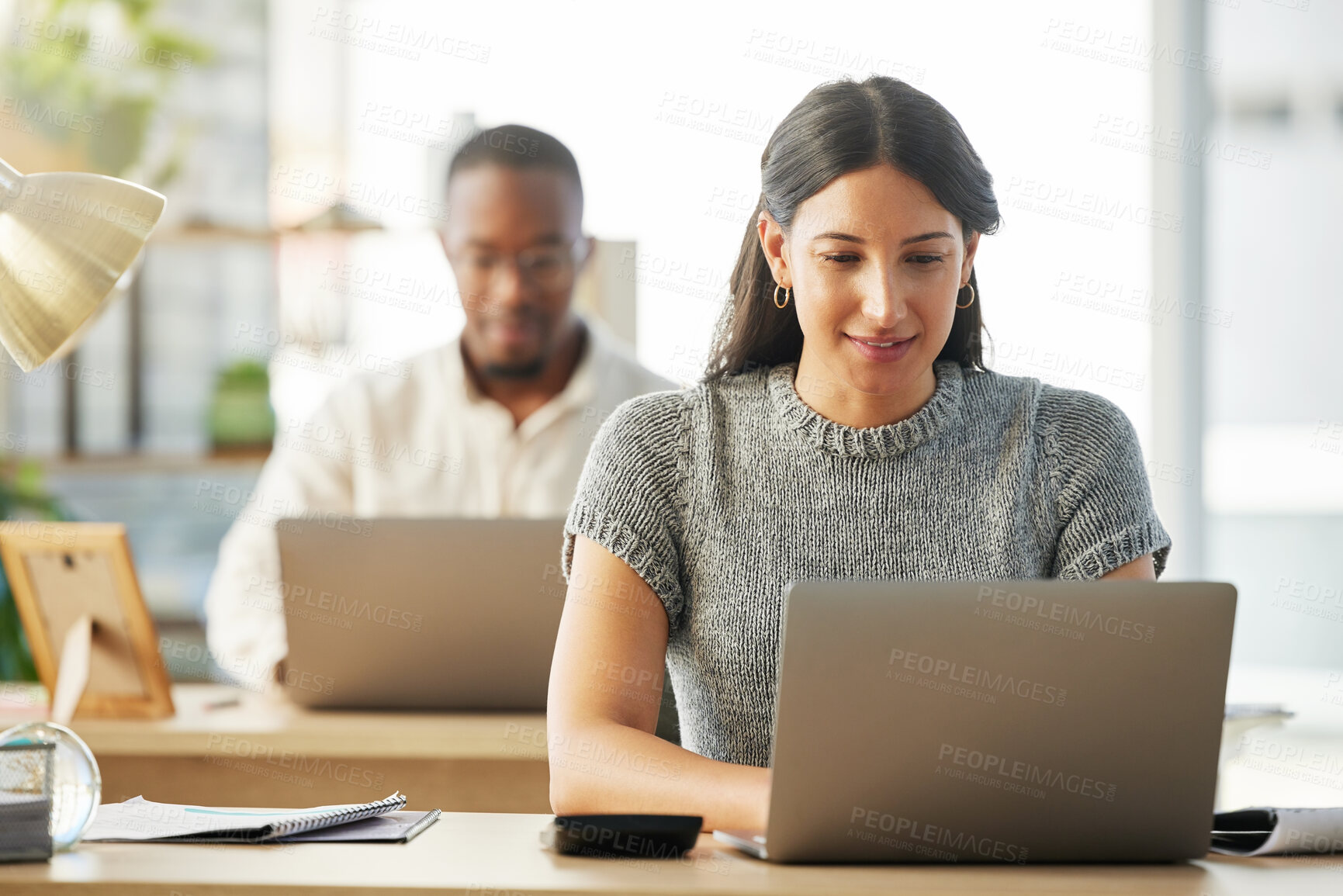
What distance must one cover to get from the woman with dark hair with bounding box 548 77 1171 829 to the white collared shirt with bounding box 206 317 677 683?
1.16 m

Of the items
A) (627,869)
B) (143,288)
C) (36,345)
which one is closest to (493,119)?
(143,288)

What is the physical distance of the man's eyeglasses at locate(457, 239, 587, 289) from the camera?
2656mm

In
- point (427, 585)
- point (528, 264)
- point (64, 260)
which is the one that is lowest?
point (427, 585)

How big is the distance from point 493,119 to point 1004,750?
3026mm

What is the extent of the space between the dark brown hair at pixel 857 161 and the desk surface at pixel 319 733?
26.9 inches

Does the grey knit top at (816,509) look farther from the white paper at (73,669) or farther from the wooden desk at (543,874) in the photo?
the white paper at (73,669)

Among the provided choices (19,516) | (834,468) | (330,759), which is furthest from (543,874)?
(19,516)

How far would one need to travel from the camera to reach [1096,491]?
1.53m

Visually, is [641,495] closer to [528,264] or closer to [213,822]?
[213,822]

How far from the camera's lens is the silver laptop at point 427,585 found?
1908 mm

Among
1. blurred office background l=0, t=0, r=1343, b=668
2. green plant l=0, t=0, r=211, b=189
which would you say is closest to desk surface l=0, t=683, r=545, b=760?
blurred office background l=0, t=0, r=1343, b=668

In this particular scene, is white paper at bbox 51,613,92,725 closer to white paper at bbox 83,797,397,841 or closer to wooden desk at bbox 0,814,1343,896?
white paper at bbox 83,797,397,841

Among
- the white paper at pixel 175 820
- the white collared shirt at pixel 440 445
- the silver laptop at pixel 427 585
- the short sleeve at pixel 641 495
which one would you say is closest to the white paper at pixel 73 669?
the silver laptop at pixel 427 585

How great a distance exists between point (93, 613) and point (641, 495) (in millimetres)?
1063
